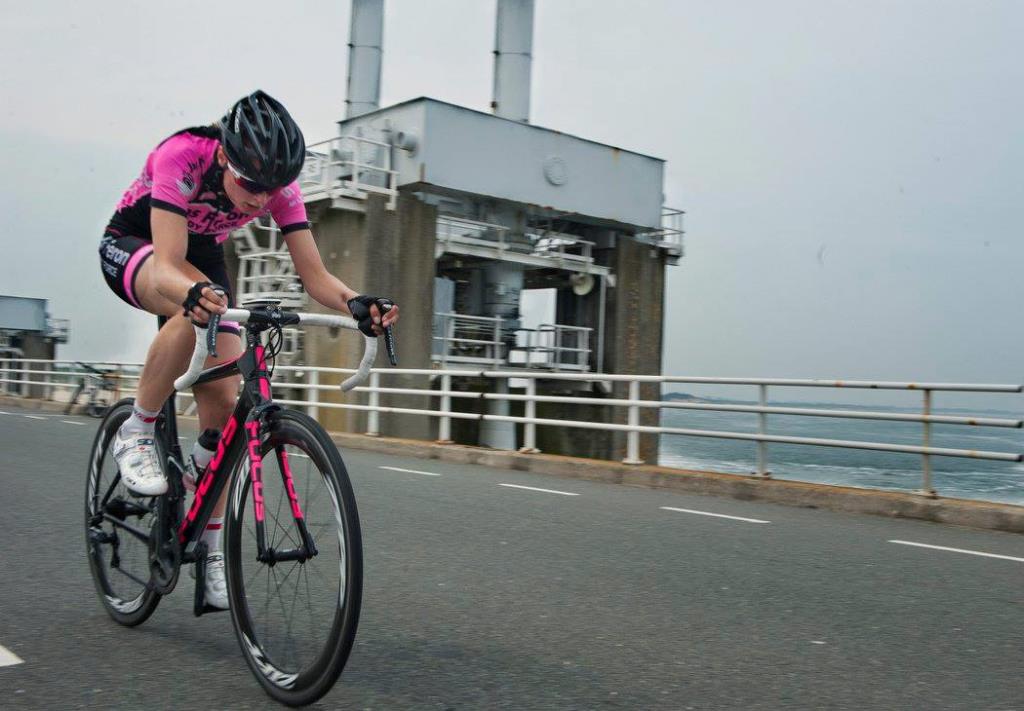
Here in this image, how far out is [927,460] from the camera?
865 cm

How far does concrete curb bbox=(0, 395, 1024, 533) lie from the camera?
790 cm

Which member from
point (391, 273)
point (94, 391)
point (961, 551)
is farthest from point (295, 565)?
point (391, 273)

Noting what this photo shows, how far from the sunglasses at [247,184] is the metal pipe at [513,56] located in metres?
31.5

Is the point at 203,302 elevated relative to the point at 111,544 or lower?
elevated

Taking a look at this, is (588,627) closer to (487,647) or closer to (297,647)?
(487,647)

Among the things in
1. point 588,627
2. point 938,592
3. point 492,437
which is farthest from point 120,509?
point 492,437

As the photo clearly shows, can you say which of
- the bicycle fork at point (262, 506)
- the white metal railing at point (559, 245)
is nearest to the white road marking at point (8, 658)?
the bicycle fork at point (262, 506)

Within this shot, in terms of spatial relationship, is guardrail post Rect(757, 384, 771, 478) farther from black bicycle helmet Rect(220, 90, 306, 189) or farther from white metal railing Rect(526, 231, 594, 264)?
white metal railing Rect(526, 231, 594, 264)

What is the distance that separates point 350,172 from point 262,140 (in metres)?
26.2

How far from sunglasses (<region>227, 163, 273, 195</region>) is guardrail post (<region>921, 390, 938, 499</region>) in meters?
6.79

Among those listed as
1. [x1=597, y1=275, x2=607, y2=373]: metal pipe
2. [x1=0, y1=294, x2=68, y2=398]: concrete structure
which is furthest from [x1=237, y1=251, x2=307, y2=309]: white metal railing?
[x1=0, y1=294, x2=68, y2=398]: concrete structure

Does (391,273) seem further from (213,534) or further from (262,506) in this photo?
(262,506)

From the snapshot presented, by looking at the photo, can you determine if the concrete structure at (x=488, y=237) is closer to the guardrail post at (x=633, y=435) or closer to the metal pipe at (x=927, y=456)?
the guardrail post at (x=633, y=435)

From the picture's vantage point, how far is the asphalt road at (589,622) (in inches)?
123
